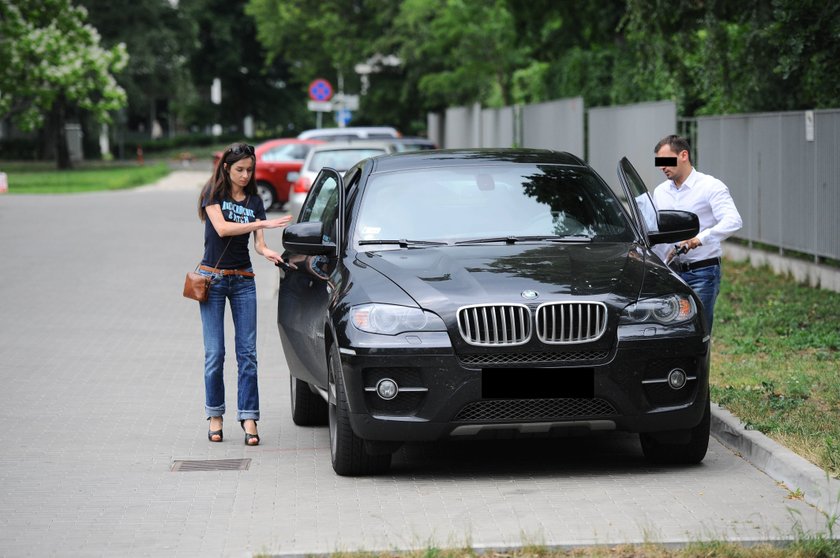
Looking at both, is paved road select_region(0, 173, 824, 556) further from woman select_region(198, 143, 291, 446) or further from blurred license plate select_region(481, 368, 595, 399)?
blurred license plate select_region(481, 368, 595, 399)

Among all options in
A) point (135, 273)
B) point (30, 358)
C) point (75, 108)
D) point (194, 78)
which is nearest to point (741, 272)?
point (135, 273)

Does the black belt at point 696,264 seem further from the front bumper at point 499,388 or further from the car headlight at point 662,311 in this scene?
the front bumper at point 499,388

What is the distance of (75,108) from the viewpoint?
211 feet

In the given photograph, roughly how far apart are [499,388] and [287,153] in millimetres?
25709

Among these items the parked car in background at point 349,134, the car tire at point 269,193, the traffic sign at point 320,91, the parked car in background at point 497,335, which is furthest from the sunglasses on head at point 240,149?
the traffic sign at point 320,91

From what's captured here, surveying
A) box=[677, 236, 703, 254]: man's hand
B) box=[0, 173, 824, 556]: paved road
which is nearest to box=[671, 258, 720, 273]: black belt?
box=[677, 236, 703, 254]: man's hand

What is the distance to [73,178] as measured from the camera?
5112 cm

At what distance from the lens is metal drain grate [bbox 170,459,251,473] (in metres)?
7.88

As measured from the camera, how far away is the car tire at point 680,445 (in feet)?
24.5

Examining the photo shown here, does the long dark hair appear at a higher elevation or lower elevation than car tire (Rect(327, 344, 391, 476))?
higher

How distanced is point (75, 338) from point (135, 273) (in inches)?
224

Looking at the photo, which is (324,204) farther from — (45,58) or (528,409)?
(45,58)

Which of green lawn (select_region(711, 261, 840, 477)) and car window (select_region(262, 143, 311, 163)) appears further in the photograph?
car window (select_region(262, 143, 311, 163))

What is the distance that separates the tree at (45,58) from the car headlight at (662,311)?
1498 inches
